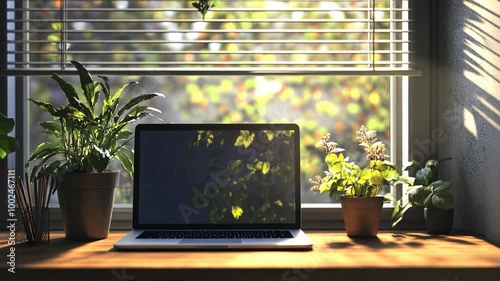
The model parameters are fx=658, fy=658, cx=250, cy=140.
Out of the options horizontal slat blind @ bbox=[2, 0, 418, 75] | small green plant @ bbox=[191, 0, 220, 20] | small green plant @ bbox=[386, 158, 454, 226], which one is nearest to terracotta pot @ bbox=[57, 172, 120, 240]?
horizontal slat blind @ bbox=[2, 0, 418, 75]

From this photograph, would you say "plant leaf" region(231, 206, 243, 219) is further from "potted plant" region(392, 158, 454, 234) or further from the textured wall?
the textured wall

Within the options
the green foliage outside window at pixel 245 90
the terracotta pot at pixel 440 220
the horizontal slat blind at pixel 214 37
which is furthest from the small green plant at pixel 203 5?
the terracotta pot at pixel 440 220

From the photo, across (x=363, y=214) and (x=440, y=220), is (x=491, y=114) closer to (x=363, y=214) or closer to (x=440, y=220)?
(x=440, y=220)

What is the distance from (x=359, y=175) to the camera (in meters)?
2.00

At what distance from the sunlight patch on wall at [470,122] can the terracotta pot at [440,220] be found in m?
0.25

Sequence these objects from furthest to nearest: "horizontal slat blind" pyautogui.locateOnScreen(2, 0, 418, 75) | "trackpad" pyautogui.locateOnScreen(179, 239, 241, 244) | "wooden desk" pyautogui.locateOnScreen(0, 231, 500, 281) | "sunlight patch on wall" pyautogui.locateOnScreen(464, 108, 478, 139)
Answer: "horizontal slat blind" pyautogui.locateOnScreen(2, 0, 418, 75) < "sunlight patch on wall" pyautogui.locateOnScreen(464, 108, 478, 139) < "trackpad" pyautogui.locateOnScreen(179, 239, 241, 244) < "wooden desk" pyautogui.locateOnScreen(0, 231, 500, 281)

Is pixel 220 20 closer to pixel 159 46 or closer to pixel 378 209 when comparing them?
pixel 159 46

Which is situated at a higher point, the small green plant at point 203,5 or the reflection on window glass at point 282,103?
the small green plant at point 203,5

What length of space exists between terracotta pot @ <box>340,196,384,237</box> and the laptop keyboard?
0.20 metres

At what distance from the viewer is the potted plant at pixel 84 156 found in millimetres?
1884

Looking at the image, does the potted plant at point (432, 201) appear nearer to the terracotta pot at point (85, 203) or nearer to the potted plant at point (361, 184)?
the potted plant at point (361, 184)

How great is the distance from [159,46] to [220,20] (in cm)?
25

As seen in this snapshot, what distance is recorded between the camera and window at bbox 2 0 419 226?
7.14ft

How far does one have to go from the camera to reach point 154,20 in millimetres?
2186
